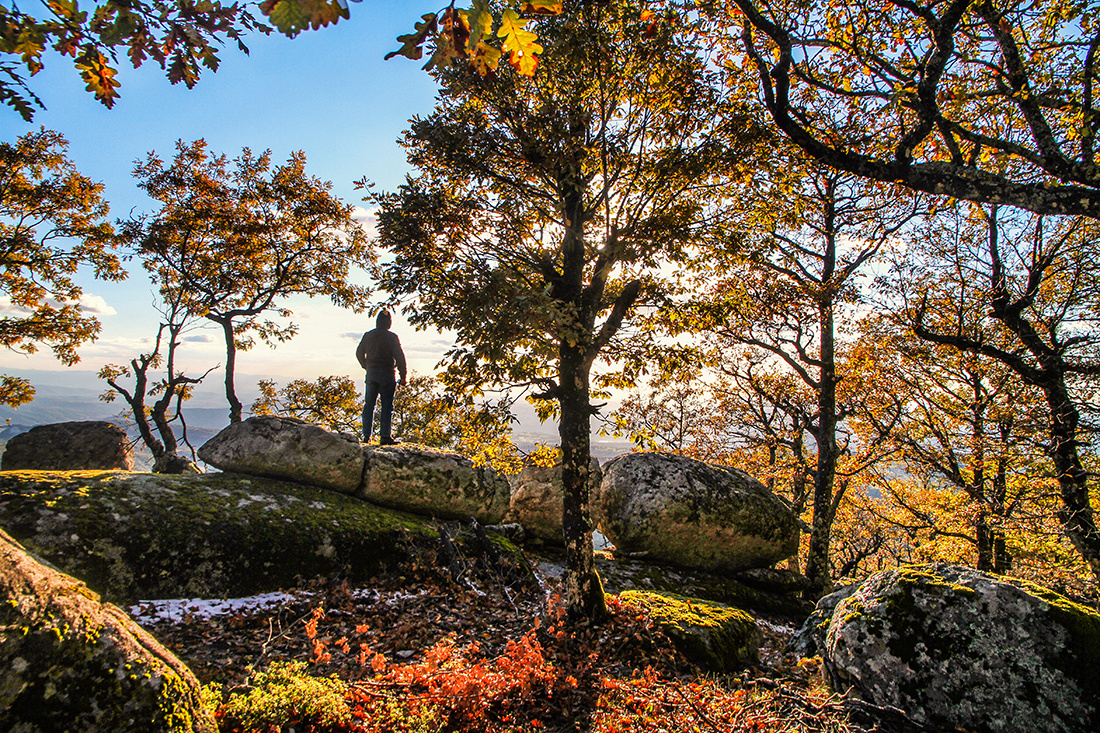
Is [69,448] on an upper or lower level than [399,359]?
lower

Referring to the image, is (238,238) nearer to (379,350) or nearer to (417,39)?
(379,350)

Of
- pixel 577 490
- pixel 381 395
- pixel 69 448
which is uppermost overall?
pixel 381 395

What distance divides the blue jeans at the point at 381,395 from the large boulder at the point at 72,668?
10557mm

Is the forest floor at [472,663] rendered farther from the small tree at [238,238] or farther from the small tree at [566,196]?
the small tree at [238,238]

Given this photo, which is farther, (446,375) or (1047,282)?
(1047,282)

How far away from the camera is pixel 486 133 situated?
767cm

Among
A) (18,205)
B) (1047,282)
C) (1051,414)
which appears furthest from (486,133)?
(18,205)

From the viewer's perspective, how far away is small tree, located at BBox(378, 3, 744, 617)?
721cm

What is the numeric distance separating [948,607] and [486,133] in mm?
9268

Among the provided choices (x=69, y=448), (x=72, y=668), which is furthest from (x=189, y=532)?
(x=69, y=448)

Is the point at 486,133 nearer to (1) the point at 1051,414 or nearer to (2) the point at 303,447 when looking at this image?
(2) the point at 303,447

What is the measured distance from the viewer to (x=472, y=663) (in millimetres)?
5898

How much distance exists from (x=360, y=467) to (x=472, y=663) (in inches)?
255

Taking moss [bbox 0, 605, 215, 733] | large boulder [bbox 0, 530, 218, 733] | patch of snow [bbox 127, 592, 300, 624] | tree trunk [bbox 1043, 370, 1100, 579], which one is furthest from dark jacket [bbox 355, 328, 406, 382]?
tree trunk [bbox 1043, 370, 1100, 579]
